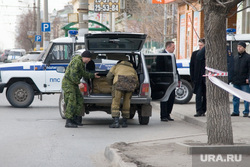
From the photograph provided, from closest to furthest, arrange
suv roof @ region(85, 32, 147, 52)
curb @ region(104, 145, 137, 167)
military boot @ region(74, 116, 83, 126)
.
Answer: curb @ region(104, 145, 137, 167) → military boot @ region(74, 116, 83, 126) → suv roof @ region(85, 32, 147, 52)

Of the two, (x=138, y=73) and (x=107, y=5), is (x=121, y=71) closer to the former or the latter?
(x=138, y=73)

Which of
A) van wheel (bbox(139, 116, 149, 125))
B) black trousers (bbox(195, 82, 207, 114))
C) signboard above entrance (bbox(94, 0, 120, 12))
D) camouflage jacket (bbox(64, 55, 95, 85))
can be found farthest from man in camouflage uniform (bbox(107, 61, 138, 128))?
signboard above entrance (bbox(94, 0, 120, 12))

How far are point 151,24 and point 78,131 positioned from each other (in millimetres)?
29492

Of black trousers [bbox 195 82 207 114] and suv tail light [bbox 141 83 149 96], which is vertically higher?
suv tail light [bbox 141 83 149 96]

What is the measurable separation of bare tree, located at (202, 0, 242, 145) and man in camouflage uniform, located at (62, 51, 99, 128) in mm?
4275

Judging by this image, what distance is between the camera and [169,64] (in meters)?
13.6

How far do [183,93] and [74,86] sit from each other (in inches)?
251

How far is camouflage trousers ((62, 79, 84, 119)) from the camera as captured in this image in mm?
12352

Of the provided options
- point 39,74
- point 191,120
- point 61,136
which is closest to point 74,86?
point 61,136

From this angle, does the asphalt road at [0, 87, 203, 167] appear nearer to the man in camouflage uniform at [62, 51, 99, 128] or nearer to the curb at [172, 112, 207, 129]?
the curb at [172, 112, 207, 129]

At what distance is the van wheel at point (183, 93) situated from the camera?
18.0 m

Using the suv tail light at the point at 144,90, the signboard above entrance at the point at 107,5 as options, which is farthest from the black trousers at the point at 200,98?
the signboard above entrance at the point at 107,5

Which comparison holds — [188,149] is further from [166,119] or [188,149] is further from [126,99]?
[166,119]

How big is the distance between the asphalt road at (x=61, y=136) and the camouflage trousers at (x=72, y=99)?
1.20 feet
